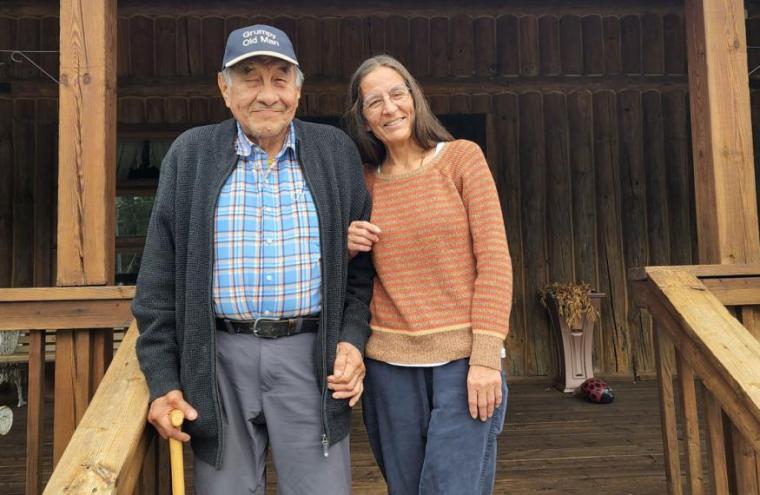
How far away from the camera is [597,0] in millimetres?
4719

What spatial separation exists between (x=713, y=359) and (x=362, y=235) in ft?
3.66

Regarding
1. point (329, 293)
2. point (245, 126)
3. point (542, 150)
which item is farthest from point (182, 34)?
point (329, 293)

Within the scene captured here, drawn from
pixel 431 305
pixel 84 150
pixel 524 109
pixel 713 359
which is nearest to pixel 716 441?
pixel 713 359

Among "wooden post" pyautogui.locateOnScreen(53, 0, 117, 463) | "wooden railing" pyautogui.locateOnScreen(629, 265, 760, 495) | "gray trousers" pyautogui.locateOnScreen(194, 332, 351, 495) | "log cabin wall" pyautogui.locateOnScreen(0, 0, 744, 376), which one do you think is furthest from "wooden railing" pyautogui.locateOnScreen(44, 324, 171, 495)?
"log cabin wall" pyautogui.locateOnScreen(0, 0, 744, 376)

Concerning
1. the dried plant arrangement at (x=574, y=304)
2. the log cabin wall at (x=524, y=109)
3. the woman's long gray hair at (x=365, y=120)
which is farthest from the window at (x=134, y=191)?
the woman's long gray hair at (x=365, y=120)

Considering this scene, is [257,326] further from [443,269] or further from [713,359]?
[713,359]

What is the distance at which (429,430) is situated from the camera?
4.80 feet

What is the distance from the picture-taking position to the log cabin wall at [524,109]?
479cm

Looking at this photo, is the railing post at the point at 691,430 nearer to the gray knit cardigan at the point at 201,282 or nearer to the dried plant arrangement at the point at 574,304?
the gray knit cardigan at the point at 201,282

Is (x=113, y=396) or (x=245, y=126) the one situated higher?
(x=245, y=126)

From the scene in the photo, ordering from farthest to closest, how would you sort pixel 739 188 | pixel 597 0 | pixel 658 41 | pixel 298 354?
1. pixel 658 41
2. pixel 597 0
3. pixel 739 188
4. pixel 298 354

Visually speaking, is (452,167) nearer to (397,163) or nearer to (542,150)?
(397,163)

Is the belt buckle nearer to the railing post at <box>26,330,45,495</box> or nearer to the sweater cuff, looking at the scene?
the sweater cuff

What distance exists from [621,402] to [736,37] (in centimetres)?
293
